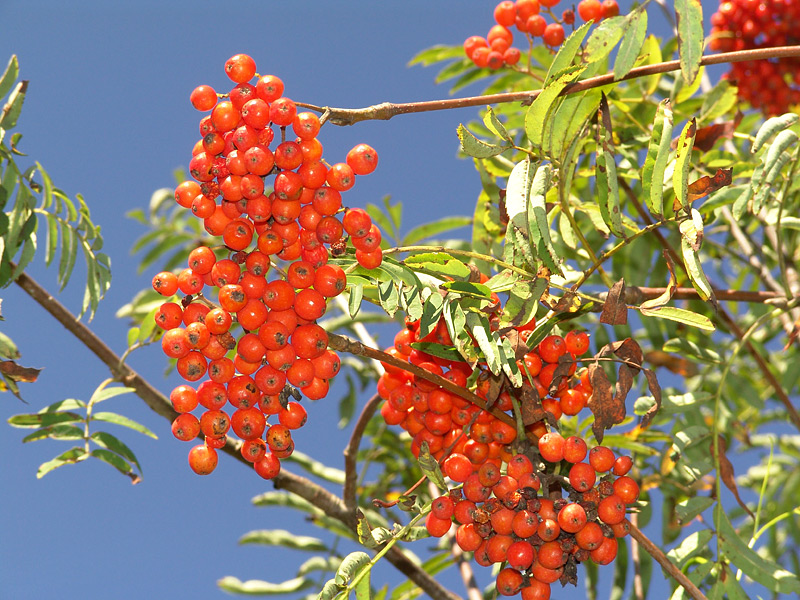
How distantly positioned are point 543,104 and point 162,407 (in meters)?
1.45

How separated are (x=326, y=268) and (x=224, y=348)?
253 mm

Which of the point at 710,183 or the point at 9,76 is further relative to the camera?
the point at 9,76

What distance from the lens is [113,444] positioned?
2.23 meters

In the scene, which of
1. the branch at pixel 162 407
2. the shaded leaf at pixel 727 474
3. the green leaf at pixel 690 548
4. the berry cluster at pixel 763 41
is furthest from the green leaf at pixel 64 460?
the berry cluster at pixel 763 41

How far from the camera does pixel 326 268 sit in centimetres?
147

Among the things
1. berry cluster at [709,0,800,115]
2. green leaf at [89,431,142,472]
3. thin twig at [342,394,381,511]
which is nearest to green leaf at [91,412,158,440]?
green leaf at [89,431,142,472]

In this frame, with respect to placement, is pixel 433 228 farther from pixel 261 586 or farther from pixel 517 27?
pixel 261 586

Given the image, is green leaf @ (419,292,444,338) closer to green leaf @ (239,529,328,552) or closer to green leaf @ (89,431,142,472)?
green leaf @ (89,431,142,472)

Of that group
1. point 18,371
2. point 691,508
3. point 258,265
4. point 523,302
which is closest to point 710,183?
point 523,302

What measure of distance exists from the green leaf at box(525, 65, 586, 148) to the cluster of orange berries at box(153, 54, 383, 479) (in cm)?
35

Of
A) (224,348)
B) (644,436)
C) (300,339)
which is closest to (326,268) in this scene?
(300,339)

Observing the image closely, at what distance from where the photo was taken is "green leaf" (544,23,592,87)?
1.55 metres

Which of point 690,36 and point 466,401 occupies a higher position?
point 690,36

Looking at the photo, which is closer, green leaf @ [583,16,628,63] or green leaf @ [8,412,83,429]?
green leaf @ [583,16,628,63]
